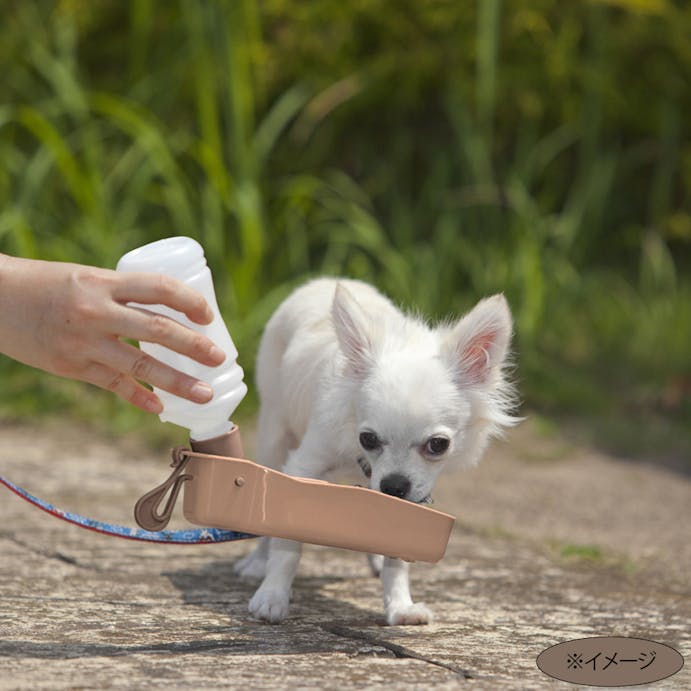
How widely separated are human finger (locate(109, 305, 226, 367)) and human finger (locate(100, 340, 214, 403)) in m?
0.04

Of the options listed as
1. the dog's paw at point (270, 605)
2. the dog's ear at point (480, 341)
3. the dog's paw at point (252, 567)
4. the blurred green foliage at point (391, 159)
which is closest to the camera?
the dog's paw at point (270, 605)

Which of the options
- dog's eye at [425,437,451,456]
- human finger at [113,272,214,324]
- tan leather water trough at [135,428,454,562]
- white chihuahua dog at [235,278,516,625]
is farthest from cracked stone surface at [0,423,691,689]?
human finger at [113,272,214,324]

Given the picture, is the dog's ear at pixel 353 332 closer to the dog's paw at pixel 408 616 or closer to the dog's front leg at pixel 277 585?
the dog's front leg at pixel 277 585

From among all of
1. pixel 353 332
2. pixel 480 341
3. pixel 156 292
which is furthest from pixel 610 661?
pixel 156 292

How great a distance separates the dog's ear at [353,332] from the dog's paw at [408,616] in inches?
24.7

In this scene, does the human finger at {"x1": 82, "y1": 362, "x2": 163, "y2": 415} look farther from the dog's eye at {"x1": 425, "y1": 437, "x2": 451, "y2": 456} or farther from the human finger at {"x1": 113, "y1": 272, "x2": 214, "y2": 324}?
the dog's eye at {"x1": 425, "y1": 437, "x2": 451, "y2": 456}

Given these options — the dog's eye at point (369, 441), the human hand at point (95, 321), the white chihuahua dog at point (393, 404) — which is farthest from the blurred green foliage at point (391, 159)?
the human hand at point (95, 321)

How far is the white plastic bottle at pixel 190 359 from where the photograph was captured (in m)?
2.66

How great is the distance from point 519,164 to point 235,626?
5.26 m

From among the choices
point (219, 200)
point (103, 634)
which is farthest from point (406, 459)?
point (219, 200)

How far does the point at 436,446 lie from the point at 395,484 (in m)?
0.17

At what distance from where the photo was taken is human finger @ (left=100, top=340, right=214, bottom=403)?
8.17 feet

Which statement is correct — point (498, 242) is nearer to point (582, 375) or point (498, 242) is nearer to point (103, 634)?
point (582, 375)

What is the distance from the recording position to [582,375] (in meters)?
6.71
